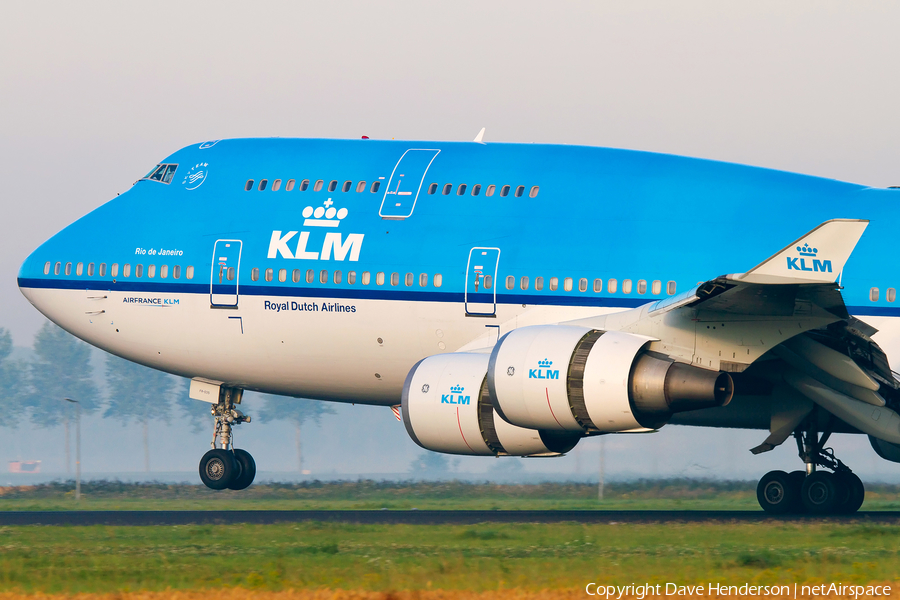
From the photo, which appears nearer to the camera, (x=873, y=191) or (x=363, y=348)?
(x=873, y=191)

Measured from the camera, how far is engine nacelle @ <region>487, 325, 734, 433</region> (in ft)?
59.9

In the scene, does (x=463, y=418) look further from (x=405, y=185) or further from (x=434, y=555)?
(x=405, y=185)

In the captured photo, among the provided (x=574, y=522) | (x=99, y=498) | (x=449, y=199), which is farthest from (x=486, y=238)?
(x=99, y=498)

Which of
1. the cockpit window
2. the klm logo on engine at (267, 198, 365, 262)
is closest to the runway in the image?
the klm logo on engine at (267, 198, 365, 262)

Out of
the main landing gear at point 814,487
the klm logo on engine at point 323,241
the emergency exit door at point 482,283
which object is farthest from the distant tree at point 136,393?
the main landing gear at point 814,487

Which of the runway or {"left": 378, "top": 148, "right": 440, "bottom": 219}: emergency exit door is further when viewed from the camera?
{"left": 378, "top": 148, "right": 440, "bottom": 219}: emergency exit door

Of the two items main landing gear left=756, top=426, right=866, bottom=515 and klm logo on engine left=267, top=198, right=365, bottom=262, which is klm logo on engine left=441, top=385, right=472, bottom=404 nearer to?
klm logo on engine left=267, top=198, right=365, bottom=262

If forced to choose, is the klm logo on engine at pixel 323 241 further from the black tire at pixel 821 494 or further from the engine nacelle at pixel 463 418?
the black tire at pixel 821 494

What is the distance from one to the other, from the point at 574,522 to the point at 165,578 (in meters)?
8.11

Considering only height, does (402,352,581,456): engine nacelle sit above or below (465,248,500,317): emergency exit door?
below

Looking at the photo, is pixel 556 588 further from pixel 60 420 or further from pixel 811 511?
pixel 60 420

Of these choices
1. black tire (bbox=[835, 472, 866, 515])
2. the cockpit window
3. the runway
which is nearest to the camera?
the runway

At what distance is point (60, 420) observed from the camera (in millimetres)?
146000

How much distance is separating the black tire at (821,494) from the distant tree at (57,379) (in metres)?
130
